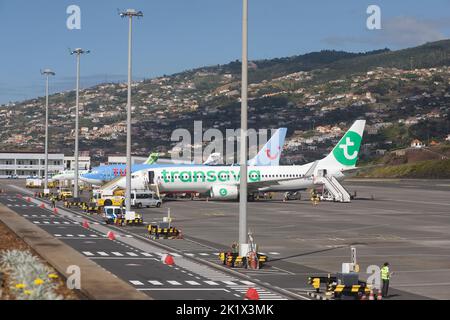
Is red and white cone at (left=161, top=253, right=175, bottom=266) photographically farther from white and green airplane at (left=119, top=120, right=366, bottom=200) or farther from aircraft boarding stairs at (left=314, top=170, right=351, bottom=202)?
aircraft boarding stairs at (left=314, top=170, right=351, bottom=202)

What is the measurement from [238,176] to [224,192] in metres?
3.51

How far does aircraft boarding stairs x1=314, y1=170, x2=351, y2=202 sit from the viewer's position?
11106cm

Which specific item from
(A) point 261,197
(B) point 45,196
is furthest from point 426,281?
(B) point 45,196

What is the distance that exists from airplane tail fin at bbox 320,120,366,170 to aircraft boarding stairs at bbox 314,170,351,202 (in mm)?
1660

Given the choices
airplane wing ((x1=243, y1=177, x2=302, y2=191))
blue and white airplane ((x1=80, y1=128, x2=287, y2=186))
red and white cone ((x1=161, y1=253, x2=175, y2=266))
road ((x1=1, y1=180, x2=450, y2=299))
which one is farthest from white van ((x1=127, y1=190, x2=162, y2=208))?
red and white cone ((x1=161, y1=253, x2=175, y2=266))

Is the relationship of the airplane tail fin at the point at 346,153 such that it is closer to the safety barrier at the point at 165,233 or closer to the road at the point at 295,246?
the road at the point at 295,246

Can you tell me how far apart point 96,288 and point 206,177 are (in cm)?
7819

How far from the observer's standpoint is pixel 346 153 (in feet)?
373

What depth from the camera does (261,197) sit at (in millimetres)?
125188

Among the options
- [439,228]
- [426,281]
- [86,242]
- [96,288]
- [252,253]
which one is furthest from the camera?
[439,228]

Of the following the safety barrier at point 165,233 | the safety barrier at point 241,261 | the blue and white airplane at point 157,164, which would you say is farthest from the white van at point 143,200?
the safety barrier at point 241,261

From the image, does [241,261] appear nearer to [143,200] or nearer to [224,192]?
[143,200]

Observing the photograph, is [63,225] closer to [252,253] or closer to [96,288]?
[252,253]
